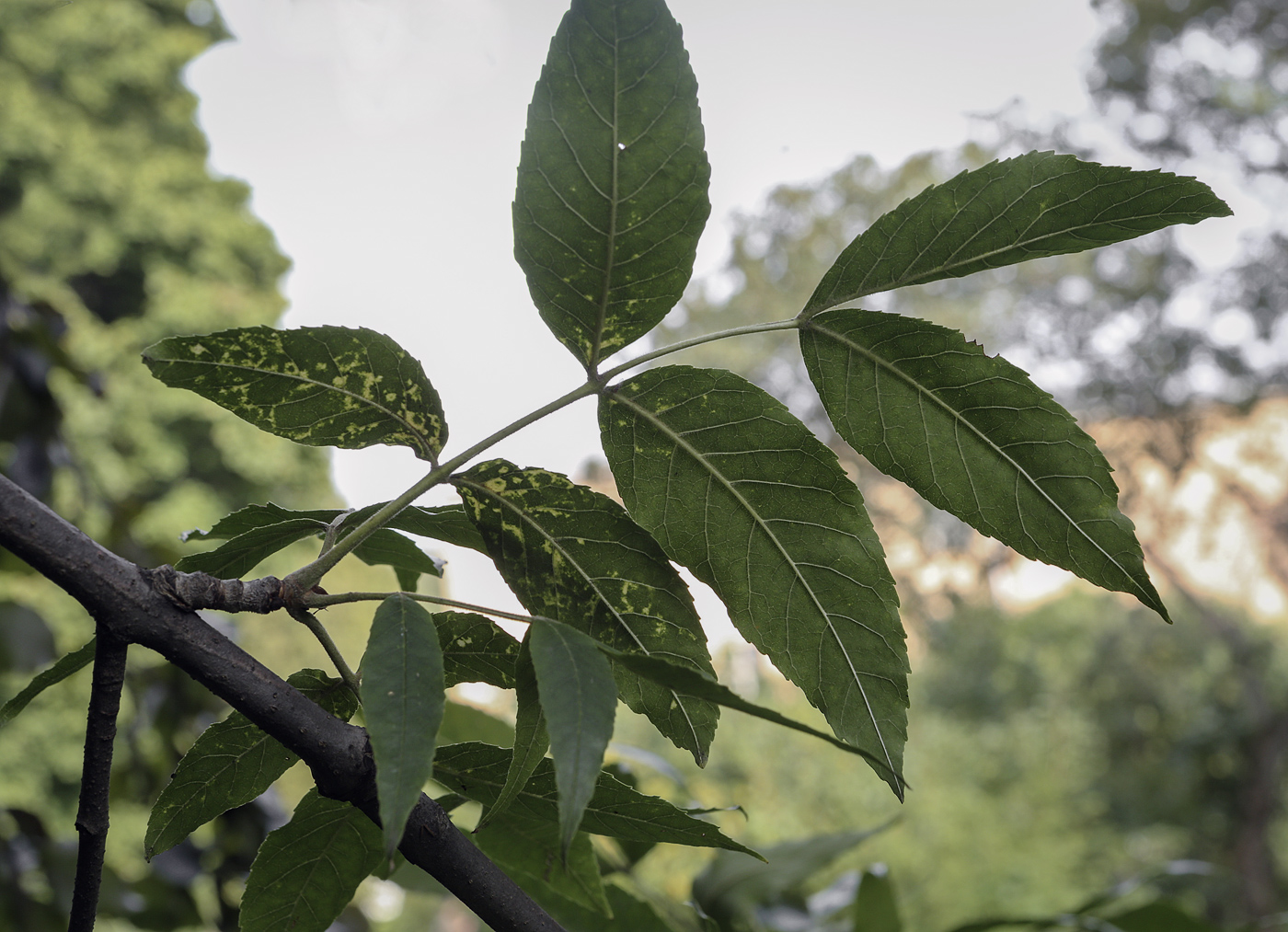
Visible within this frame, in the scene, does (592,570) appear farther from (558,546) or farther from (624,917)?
(624,917)

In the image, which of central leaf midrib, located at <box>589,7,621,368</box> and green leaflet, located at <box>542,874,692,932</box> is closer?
central leaf midrib, located at <box>589,7,621,368</box>

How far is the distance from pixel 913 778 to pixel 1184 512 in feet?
9.76

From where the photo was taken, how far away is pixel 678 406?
249 millimetres

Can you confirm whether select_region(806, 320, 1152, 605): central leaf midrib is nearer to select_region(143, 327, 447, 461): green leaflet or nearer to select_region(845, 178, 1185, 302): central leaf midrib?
select_region(845, 178, 1185, 302): central leaf midrib

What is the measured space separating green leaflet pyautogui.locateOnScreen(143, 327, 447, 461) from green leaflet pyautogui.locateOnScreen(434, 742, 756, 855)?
0.09 m

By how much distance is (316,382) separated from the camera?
242 millimetres

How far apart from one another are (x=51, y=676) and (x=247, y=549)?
0.19ft

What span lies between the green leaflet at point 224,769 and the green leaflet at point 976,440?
165 mm

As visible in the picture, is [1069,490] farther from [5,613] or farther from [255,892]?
[5,613]

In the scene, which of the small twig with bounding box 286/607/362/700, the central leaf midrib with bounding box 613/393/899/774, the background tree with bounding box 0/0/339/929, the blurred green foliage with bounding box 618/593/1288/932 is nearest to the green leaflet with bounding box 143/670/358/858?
the small twig with bounding box 286/607/362/700

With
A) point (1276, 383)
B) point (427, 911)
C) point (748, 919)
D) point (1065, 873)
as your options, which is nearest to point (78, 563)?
point (748, 919)

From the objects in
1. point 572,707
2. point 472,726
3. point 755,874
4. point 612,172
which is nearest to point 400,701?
point 572,707

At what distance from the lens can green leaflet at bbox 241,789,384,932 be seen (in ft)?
0.83

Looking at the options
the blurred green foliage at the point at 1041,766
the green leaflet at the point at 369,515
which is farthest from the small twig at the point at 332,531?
the blurred green foliage at the point at 1041,766
